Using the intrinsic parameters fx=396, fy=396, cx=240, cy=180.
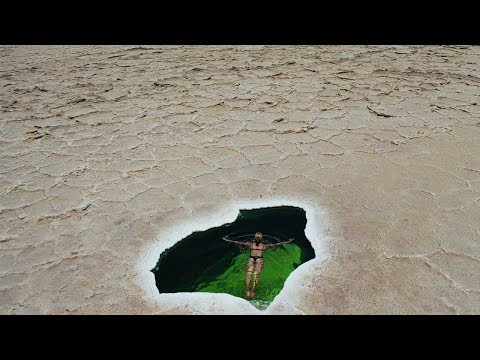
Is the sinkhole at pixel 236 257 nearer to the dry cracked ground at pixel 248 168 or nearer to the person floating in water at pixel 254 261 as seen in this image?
the person floating in water at pixel 254 261

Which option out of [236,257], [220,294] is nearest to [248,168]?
[236,257]

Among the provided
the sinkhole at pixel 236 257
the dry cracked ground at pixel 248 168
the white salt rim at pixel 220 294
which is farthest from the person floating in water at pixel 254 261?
the dry cracked ground at pixel 248 168

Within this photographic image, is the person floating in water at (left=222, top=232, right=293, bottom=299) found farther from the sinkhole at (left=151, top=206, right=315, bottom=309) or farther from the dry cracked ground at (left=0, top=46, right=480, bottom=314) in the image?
the dry cracked ground at (left=0, top=46, right=480, bottom=314)

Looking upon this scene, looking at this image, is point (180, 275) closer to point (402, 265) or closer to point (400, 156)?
point (402, 265)

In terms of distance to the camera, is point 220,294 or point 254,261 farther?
point 254,261

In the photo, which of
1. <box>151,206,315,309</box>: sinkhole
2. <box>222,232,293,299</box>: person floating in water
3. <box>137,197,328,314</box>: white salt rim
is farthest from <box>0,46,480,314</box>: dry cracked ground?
<box>222,232,293,299</box>: person floating in water

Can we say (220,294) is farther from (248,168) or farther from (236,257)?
(248,168)
